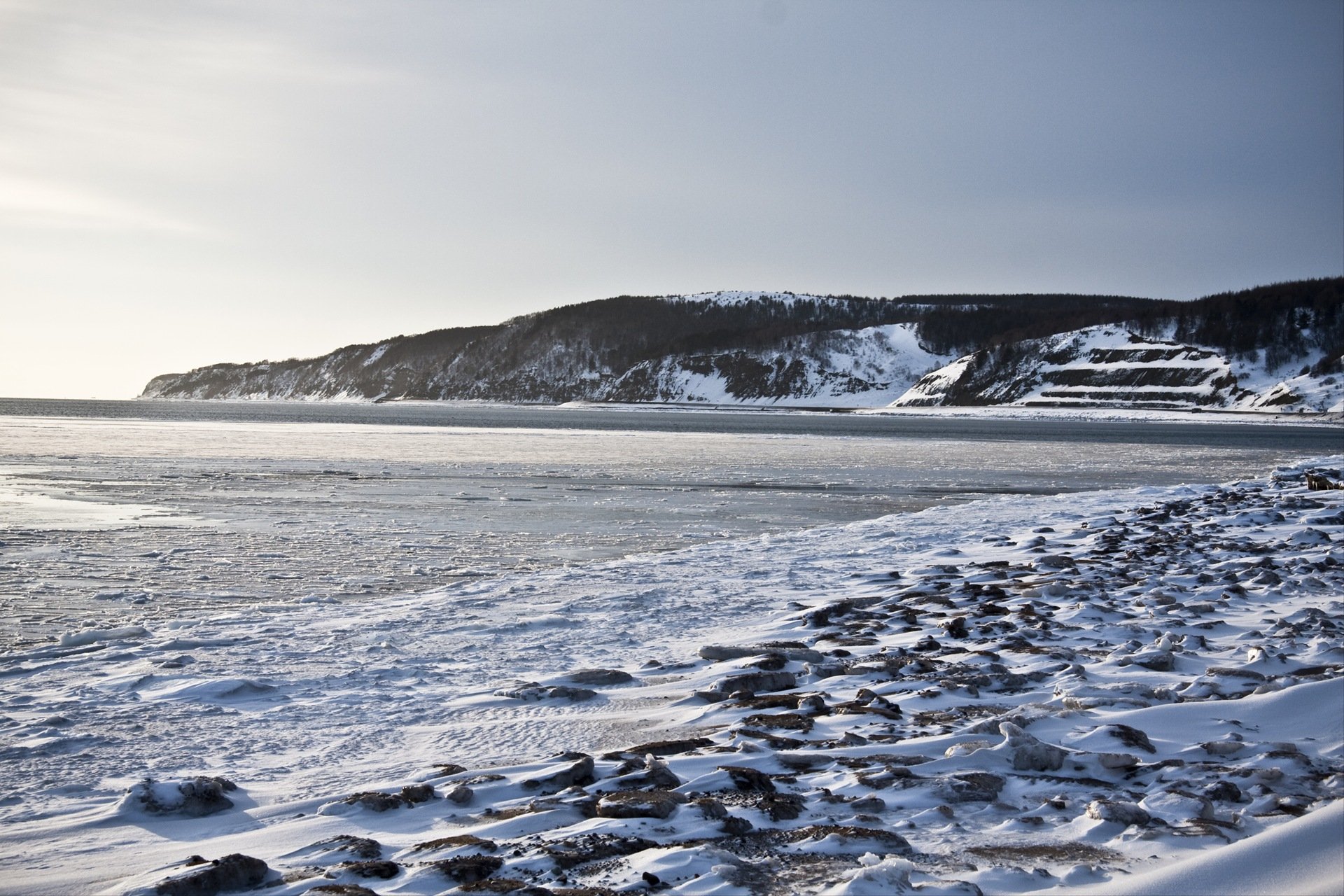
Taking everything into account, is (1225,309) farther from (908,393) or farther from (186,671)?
(186,671)

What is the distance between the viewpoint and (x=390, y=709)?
19.1ft

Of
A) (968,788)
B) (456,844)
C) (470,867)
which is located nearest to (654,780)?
(456,844)

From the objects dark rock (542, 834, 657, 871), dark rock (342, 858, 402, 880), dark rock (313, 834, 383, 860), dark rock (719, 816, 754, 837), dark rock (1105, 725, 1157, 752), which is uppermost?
dark rock (1105, 725, 1157, 752)

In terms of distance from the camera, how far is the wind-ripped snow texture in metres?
3.42

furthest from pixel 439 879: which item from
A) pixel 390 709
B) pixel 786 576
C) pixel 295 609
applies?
pixel 786 576

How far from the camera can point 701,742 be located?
486cm

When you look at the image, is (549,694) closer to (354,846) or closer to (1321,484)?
(354,846)

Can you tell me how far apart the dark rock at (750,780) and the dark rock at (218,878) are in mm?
1820

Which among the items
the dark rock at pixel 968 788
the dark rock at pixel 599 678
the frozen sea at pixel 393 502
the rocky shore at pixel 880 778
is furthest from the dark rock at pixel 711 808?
the frozen sea at pixel 393 502

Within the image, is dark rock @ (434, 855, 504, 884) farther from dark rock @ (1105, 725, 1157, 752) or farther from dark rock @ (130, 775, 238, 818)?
dark rock @ (1105, 725, 1157, 752)

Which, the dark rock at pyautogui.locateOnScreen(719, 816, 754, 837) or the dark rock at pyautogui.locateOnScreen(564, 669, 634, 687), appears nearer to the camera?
the dark rock at pyautogui.locateOnScreen(719, 816, 754, 837)

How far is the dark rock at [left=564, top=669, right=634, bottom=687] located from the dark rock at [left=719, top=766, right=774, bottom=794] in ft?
7.23

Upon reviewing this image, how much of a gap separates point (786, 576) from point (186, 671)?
6123 mm

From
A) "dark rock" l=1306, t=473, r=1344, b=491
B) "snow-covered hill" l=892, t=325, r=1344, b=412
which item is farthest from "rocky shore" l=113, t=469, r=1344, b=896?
"snow-covered hill" l=892, t=325, r=1344, b=412
